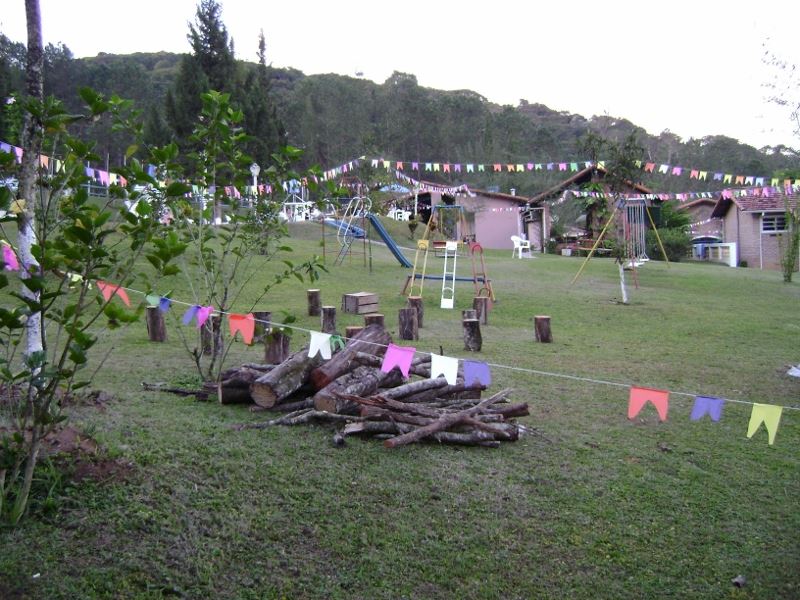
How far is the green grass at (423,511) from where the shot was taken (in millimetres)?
3443

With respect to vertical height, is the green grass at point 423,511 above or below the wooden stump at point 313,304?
below

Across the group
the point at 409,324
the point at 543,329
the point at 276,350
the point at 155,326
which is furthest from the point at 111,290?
the point at 543,329

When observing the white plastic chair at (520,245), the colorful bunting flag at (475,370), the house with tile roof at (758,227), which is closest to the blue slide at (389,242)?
the white plastic chair at (520,245)

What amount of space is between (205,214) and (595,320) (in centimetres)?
887

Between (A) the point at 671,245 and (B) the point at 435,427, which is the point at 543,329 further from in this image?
(A) the point at 671,245

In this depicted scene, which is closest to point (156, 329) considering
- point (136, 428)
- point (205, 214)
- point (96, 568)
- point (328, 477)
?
point (205, 214)

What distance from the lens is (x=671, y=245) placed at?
3331 centimetres

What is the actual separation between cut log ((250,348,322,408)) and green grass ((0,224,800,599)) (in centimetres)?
21

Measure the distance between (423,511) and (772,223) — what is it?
34851mm

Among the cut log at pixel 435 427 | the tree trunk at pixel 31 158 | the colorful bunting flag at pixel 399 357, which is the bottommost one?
the cut log at pixel 435 427

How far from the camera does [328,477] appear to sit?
4539 mm

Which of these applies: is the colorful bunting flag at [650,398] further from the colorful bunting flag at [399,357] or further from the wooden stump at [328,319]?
the wooden stump at [328,319]

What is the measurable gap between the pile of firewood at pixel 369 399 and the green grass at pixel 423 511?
15cm

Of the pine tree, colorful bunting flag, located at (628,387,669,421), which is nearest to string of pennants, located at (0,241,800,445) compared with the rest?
colorful bunting flag, located at (628,387,669,421)
